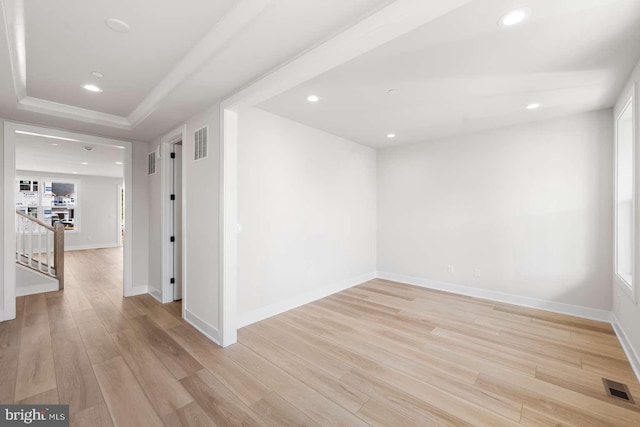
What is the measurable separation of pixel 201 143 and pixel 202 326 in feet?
6.82

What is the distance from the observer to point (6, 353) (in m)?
2.55

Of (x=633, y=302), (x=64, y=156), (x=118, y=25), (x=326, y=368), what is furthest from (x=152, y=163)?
(x=633, y=302)

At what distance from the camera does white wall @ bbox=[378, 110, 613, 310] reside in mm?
3418

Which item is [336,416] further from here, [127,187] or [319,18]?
[127,187]

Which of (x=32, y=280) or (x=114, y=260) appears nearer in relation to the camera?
(x=32, y=280)

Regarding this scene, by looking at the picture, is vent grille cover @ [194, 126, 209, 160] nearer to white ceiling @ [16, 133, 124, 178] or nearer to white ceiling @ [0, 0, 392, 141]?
white ceiling @ [0, 0, 392, 141]

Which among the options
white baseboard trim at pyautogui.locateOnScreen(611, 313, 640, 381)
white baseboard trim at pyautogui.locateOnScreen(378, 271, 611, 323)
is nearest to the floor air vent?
white baseboard trim at pyautogui.locateOnScreen(611, 313, 640, 381)

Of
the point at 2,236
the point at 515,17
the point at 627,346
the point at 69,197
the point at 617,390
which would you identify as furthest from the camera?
the point at 69,197

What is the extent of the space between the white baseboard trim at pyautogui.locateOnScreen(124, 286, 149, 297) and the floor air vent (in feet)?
18.5

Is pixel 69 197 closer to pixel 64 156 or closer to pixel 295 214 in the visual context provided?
pixel 64 156

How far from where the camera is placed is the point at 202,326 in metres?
3.07

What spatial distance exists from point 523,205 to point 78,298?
6.80 m

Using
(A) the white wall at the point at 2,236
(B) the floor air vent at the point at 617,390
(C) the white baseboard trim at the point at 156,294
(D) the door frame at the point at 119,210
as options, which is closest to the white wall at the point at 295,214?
(C) the white baseboard trim at the point at 156,294

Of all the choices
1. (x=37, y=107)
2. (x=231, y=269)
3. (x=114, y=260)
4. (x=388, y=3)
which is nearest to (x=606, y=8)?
(x=388, y=3)
